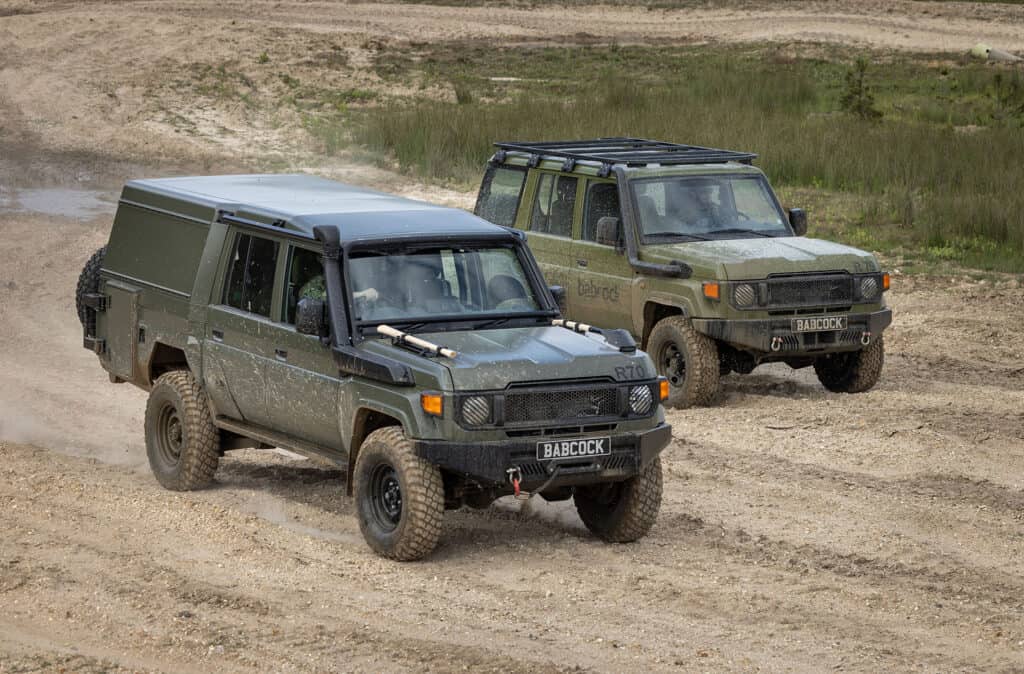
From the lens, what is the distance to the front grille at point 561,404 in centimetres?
946

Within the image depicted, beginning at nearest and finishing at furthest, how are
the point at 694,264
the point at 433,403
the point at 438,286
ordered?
→ the point at 433,403
the point at 438,286
the point at 694,264

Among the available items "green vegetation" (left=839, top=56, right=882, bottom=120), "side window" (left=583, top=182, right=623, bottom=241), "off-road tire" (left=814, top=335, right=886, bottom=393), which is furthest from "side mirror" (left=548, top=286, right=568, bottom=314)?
"green vegetation" (left=839, top=56, right=882, bottom=120)

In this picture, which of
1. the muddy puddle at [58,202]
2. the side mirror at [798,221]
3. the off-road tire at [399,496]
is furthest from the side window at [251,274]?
the muddy puddle at [58,202]

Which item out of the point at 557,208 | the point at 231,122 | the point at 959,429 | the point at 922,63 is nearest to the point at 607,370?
the point at 959,429

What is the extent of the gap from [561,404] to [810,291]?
17.1 ft

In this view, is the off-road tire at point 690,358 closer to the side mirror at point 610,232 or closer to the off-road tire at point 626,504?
the side mirror at point 610,232

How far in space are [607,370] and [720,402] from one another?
17.2 feet

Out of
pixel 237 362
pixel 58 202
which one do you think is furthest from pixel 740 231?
pixel 58 202

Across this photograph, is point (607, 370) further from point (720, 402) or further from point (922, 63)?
point (922, 63)

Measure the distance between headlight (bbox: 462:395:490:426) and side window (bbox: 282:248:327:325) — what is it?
4.30 feet

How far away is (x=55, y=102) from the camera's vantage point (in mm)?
32156

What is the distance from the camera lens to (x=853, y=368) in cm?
1492

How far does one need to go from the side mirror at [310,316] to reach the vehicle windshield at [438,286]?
0.68 feet

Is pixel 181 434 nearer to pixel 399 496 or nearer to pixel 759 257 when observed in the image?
pixel 399 496
